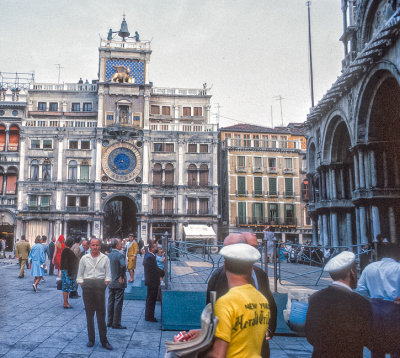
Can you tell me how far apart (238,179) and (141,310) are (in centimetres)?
3282

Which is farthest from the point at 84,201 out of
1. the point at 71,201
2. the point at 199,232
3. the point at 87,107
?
the point at 199,232

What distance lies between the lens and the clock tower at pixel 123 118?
39969 millimetres

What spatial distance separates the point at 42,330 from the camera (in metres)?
7.72

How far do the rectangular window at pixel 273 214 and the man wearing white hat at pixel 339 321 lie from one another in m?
39.3

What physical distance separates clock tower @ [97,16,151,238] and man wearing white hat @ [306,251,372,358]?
119 feet

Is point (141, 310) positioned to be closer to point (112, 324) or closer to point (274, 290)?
point (112, 324)

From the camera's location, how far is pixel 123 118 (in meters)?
41.2

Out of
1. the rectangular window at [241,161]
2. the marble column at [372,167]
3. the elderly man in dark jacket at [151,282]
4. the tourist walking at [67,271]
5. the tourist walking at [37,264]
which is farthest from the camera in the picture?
the rectangular window at [241,161]

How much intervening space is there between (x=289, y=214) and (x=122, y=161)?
18.4 meters

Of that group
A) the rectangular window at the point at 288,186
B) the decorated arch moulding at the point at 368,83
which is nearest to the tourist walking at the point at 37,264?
the decorated arch moulding at the point at 368,83

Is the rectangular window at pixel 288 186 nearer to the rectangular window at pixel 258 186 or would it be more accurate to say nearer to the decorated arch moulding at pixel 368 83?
the rectangular window at pixel 258 186

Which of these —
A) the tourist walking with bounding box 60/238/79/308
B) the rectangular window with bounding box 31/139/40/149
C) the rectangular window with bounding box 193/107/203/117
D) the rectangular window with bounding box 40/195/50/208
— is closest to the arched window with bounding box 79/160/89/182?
the rectangular window with bounding box 40/195/50/208

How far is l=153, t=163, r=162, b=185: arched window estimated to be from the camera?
40.9 metres

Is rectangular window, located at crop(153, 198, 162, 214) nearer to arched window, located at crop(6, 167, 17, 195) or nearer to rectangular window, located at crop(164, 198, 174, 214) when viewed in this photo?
rectangular window, located at crop(164, 198, 174, 214)
